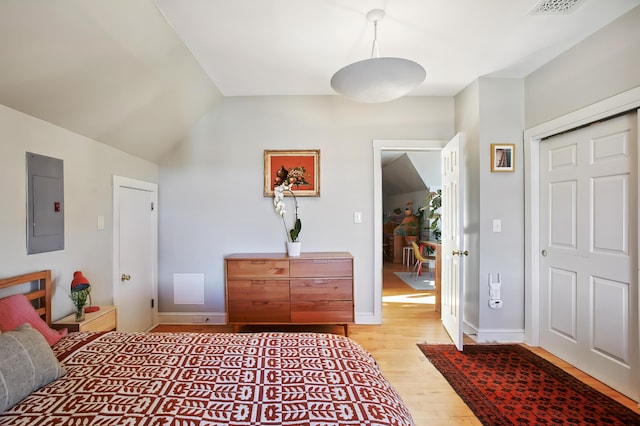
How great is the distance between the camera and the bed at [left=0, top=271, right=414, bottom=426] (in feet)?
3.04

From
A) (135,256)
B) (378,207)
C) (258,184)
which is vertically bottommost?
(135,256)

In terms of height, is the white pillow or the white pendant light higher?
the white pendant light

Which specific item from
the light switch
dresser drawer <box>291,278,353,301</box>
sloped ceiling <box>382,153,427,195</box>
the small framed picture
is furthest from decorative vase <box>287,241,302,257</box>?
sloped ceiling <box>382,153,427,195</box>

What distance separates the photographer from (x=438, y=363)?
2348 millimetres

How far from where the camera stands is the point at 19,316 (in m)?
1.50

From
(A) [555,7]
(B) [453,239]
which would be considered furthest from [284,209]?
(A) [555,7]

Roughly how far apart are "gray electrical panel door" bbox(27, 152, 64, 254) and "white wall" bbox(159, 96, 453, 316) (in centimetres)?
124

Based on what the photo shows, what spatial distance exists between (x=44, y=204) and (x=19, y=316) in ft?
2.40

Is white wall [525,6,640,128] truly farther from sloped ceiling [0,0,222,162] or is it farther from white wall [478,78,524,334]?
sloped ceiling [0,0,222,162]

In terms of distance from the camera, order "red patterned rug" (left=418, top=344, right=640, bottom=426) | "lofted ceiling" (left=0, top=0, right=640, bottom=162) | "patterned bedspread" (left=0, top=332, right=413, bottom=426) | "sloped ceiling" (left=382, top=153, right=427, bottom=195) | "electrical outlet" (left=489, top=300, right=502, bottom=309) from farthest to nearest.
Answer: "sloped ceiling" (left=382, top=153, right=427, bottom=195), "electrical outlet" (left=489, top=300, right=502, bottom=309), "red patterned rug" (left=418, top=344, right=640, bottom=426), "lofted ceiling" (left=0, top=0, right=640, bottom=162), "patterned bedspread" (left=0, top=332, right=413, bottom=426)

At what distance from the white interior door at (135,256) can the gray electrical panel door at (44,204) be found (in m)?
0.56

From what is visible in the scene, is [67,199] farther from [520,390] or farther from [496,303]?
[496,303]

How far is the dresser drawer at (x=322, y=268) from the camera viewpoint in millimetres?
2768

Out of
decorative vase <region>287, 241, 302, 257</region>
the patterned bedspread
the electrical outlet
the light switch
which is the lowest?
the electrical outlet
